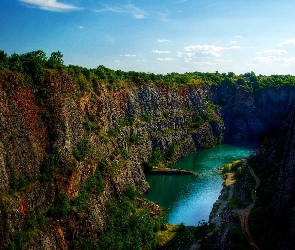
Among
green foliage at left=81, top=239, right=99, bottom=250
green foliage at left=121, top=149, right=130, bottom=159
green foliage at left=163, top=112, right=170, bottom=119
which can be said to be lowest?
green foliage at left=81, top=239, right=99, bottom=250

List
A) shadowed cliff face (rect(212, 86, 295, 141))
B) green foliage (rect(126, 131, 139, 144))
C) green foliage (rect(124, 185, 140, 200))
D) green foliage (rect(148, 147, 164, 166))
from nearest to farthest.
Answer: green foliage (rect(124, 185, 140, 200)) < green foliage (rect(126, 131, 139, 144)) < green foliage (rect(148, 147, 164, 166)) < shadowed cliff face (rect(212, 86, 295, 141))

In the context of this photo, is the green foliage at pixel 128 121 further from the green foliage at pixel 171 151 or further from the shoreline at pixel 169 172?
the green foliage at pixel 171 151

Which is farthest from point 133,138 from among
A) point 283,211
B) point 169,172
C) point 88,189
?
point 283,211

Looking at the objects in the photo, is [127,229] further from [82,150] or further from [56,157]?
[56,157]

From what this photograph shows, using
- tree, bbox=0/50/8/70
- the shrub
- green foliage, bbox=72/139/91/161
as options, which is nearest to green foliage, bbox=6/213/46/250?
green foliage, bbox=72/139/91/161

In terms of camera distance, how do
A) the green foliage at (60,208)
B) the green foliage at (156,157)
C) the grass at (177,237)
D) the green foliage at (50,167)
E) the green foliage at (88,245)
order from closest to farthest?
the green foliage at (60,208) < the green foliage at (88,245) < the green foliage at (50,167) < the grass at (177,237) < the green foliage at (156,157)

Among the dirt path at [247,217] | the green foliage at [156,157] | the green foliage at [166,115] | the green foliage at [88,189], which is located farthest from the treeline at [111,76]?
the dirt path at [247,217]

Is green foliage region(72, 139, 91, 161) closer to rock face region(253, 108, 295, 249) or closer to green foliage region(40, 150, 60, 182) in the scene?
green foliage region(40, 150, 60, 182)

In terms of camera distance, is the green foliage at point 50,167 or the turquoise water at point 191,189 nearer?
the green foliage at point 50,167
